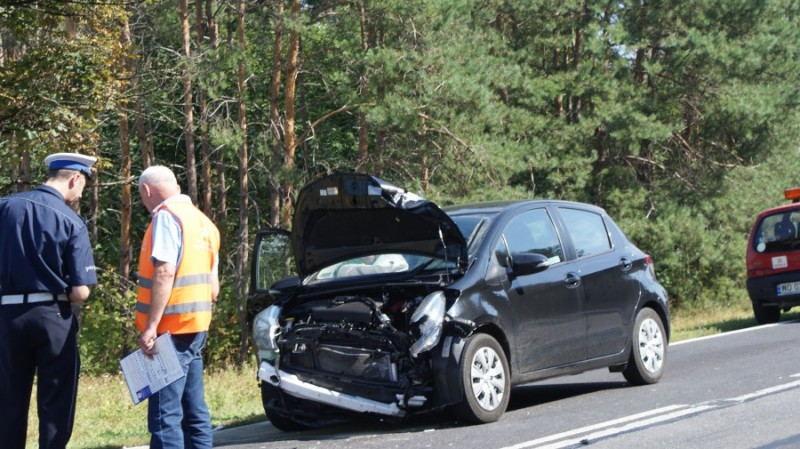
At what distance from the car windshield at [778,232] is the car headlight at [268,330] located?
10882 mm

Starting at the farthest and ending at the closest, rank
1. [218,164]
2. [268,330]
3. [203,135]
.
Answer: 1. [218,164]
2. [203,135]
3. [268,330]

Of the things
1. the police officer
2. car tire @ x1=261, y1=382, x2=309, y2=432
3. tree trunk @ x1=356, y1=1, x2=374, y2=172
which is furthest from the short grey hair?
tree trunk @ x1=356, y1=1, x2=374, y2=172

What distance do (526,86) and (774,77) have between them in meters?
7.34

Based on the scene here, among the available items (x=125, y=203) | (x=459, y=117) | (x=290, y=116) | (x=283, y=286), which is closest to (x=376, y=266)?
(x=283, y=286)

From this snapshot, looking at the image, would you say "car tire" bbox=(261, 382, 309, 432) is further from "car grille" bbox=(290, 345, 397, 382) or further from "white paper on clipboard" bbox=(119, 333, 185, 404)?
"white paper on clipboard" bbox=(119, 333, 185, 404)

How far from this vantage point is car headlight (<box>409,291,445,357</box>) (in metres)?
8.16

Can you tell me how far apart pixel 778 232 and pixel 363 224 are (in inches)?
415

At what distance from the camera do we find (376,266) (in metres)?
8.94

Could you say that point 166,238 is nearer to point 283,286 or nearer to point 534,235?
point 283,286

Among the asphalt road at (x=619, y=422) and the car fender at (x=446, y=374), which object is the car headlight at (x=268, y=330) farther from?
the car fender at (x=446, y=374)

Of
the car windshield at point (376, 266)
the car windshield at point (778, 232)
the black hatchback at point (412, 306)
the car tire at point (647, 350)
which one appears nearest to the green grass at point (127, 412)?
the black hatchback at point (412, 306)

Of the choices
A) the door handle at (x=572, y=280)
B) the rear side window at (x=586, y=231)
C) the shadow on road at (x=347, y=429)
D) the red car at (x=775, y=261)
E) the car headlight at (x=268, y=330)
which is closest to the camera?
the shadow on road at (x=347, y=429)

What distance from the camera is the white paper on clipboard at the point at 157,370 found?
620 cm

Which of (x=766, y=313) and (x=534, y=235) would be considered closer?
(x=534, y=235)
